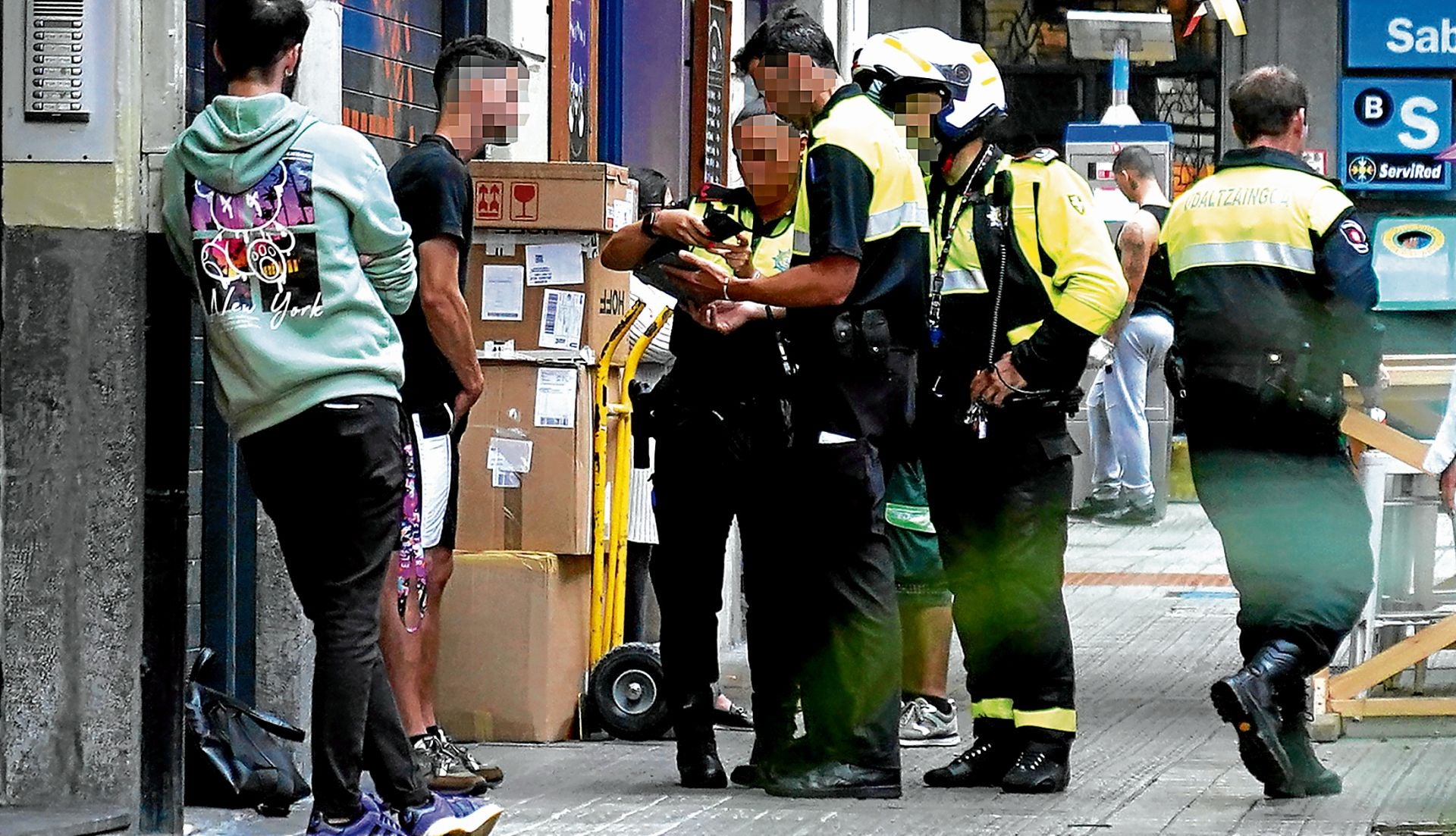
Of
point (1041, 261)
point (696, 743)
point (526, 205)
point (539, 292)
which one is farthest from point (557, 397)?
point (1041, 261)

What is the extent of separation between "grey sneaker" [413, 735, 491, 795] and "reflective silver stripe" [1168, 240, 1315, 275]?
2.49 metres

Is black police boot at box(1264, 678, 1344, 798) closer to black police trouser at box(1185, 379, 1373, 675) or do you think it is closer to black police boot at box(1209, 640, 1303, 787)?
black police boot at box(1209, 640, 1303, 787)

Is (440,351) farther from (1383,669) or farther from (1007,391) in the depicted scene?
(1383,669)

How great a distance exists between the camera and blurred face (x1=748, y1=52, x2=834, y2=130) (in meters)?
6.92

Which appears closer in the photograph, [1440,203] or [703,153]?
[703,153]

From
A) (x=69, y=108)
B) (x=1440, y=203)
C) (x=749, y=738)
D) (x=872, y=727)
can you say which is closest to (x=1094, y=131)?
(x=1440, y=203)

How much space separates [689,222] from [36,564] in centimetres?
202

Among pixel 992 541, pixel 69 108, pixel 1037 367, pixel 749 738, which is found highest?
pixel 69 108

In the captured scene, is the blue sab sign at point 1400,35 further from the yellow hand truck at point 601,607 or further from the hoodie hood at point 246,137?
the hoodie hood at point 246,137

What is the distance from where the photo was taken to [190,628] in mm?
6793

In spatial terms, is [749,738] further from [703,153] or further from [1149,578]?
[1149,578]

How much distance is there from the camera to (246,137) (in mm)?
5539

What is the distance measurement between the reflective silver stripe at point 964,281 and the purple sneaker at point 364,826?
2317mm

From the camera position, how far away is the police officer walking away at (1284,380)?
7.01 m
